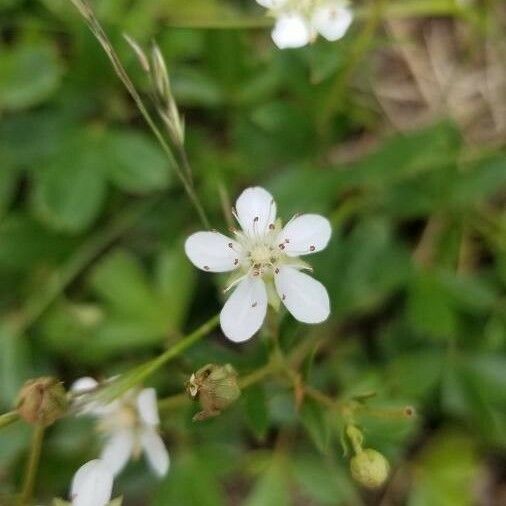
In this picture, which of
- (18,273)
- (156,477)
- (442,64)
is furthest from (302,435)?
(442,64)

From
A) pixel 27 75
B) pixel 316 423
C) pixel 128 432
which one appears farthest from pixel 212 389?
pixel 27 75

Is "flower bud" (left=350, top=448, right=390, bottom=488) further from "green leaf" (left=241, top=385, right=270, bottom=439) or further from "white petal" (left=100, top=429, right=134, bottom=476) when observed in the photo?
"white petal" (left=100, top=429, right=134, bottom=476)

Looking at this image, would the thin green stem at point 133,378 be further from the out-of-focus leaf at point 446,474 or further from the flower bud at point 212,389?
the out-of-focus leaf at point 446,474

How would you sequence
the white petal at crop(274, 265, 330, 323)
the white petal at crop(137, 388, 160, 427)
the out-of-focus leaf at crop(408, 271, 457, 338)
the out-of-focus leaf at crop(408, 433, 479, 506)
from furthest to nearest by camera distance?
the out-of-focus leaf at crop(408, 433, 479, 506), the out-of-focus leaf at crop(408, 271, 457, 338), the white petal at crop(137, 388, 160, 427), the white petal at crop(274, 265, 330, 323)

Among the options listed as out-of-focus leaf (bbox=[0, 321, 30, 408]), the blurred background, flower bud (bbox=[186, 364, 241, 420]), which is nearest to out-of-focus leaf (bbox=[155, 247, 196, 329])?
the blurred background

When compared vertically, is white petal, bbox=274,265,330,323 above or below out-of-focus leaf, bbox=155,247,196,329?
below

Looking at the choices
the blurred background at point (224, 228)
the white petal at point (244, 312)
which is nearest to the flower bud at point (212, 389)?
the white petal at point (244, 312)
